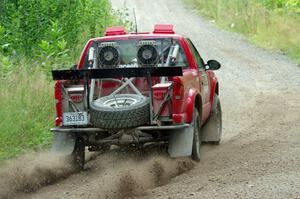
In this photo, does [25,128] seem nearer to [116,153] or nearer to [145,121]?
[116,153]

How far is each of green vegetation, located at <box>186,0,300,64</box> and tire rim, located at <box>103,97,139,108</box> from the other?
49.6ft

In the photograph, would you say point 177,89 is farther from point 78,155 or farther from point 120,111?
point 78,155

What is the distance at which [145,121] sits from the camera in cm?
874

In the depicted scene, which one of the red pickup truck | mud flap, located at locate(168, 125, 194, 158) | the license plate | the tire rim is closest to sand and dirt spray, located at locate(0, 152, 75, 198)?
the red pickup truck

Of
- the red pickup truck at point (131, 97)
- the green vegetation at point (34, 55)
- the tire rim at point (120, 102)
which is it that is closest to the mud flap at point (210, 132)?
the red pickup truck at point (131, 97)

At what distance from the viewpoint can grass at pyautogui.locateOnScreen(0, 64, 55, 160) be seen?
1117 cm

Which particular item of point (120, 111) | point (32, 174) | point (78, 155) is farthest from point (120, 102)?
point (32, 174)

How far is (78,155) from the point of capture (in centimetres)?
947

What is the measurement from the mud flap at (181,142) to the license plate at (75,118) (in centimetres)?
107

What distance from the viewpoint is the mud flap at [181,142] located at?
885cm

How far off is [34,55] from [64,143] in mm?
7151

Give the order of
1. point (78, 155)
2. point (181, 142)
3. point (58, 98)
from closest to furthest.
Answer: point (181, 142) → point (58, 98) → point (78, 155)

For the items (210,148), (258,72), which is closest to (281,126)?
(210,148)

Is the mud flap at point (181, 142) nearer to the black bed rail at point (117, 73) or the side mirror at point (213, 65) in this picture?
the black bed rail at point (117, 73)
